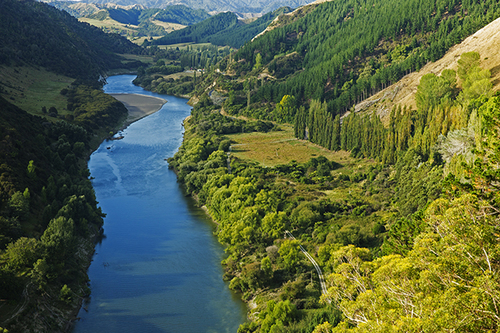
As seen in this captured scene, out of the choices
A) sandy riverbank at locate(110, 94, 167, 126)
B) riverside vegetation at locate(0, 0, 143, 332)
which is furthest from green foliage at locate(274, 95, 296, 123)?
riverside vegetation at locate(0, 0, 143, 332)

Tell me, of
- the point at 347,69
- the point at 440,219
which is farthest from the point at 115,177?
the point at 347,69

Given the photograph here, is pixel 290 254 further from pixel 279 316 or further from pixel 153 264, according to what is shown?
pixel 153 264

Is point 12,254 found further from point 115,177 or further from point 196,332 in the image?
point 115,177

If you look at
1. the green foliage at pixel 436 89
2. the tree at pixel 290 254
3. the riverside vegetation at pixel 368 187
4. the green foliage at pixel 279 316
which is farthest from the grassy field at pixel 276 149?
the green foliage at pixel 279 316

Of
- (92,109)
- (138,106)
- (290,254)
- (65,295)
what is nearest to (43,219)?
(65,295)

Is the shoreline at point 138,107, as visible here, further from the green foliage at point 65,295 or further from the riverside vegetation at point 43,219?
the green foliage at point 65,295

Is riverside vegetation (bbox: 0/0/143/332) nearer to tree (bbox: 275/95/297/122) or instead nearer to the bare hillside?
tree (bbox: 275/95/297/122)
